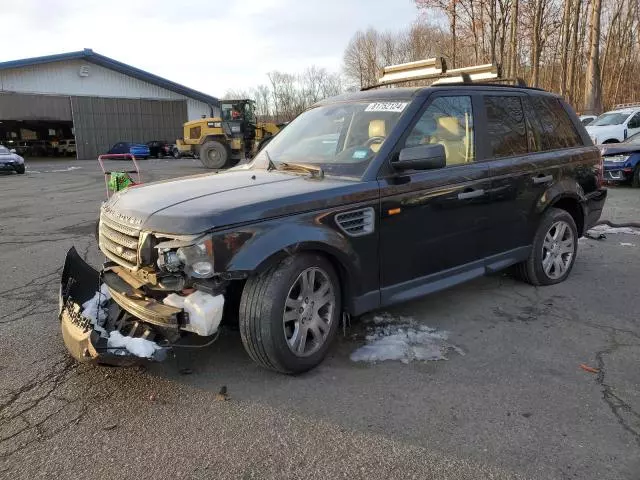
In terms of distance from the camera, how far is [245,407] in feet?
9.99

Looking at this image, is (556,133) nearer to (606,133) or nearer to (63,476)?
(63,476)

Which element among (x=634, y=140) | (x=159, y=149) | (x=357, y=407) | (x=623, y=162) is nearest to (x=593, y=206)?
(x=357, y=407)

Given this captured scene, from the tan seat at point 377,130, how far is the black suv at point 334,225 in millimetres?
14

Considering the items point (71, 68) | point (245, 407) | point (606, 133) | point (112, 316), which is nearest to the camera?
point (245, 407)

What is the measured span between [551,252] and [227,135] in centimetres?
1925

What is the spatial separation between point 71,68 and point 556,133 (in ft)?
120

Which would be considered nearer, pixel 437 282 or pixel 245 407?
pixel 245 407

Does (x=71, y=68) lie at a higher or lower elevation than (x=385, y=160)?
higher

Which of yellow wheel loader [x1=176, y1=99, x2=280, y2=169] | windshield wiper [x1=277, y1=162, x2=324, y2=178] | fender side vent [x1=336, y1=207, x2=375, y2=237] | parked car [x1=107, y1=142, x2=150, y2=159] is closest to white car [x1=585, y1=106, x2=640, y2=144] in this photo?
yellow wheel loader [x1=176, y1=99, x2=280, y2=169]

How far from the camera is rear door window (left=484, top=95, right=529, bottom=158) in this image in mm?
4527

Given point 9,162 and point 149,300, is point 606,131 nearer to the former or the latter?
point 149,300

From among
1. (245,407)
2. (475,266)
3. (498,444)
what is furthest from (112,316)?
(475,266)

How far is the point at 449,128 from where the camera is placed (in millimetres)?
4234

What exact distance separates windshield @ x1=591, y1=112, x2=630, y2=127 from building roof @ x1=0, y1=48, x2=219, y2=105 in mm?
29781
